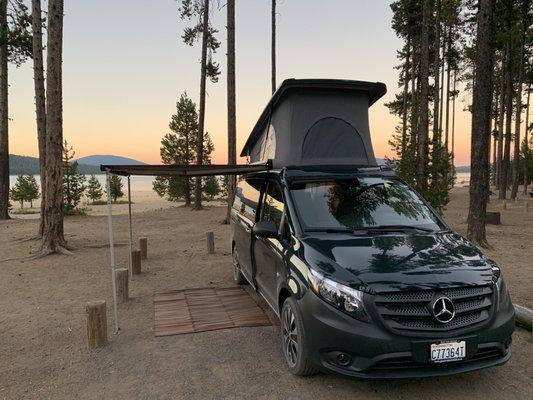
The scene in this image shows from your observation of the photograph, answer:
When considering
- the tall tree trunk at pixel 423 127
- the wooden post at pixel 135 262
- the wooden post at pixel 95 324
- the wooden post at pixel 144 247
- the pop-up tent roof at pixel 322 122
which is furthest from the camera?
the tall tree trunk at pixel 423 127

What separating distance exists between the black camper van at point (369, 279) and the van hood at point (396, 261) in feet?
0.03

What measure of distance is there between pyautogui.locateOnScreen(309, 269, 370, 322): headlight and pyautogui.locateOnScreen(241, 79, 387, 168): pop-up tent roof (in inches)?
109

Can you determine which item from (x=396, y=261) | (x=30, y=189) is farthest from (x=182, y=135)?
(x=30, y=189)

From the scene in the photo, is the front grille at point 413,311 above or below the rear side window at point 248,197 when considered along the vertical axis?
below

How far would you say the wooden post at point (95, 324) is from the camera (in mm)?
4934

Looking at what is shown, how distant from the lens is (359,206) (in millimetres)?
4793

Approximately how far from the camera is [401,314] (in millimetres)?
3293

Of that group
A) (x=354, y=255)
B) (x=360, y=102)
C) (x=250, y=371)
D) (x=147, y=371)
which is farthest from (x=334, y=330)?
(x=360, y=102)

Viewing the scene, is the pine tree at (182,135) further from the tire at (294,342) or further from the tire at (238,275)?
the tire at (294,342)

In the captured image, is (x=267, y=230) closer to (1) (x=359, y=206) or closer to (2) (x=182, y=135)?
(1) (x=359, y=206)

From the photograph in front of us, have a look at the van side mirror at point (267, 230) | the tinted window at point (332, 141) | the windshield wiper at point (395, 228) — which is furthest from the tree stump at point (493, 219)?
the van side mirror at point (267, 230)

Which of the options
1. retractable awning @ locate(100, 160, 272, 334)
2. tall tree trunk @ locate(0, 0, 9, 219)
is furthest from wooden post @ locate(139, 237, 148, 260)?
tall tree trunk @ locate(0, 0, 9, 219)

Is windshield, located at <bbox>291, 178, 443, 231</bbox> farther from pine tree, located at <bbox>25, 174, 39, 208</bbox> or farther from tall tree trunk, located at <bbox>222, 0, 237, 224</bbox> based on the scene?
pine tree, located at <bbox>25, 174, 39, 208</bbox>

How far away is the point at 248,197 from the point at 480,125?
307 inches
